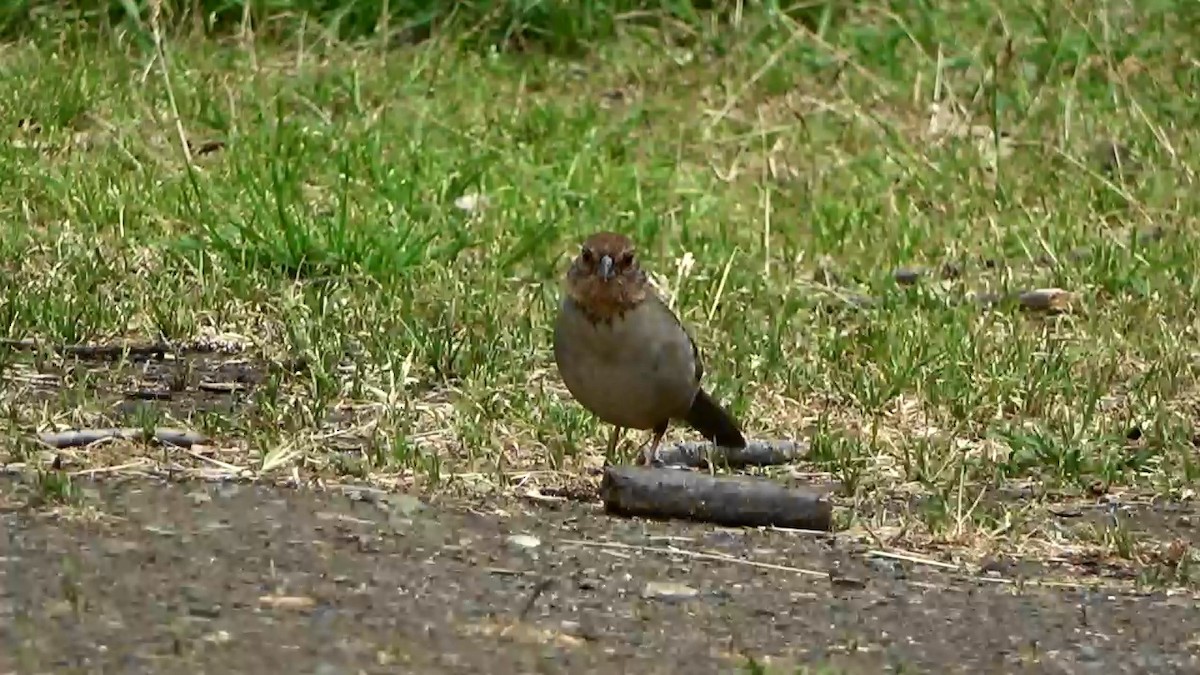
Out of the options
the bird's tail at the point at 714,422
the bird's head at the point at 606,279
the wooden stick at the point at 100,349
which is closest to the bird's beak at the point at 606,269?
the bird's head at the point at 606,279

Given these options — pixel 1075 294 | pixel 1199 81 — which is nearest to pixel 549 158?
pixel 1075 294

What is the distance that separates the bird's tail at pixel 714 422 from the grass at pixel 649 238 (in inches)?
7.6

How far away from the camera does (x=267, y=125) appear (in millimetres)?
8562

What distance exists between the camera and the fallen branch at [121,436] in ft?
16.5

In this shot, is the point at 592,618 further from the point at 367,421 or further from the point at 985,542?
the point at 367,421

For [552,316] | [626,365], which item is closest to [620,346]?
[626,365]

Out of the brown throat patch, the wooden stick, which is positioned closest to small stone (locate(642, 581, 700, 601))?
the brown throat patch

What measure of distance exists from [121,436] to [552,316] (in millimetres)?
1890

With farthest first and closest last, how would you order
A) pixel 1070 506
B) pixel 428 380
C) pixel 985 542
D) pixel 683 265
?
pixel 683 265, pixel 428 380, pixel 1070 506, pixel 985 542

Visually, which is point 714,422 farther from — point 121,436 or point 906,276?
point 906,276

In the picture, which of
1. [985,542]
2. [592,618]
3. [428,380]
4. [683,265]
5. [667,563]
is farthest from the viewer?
[683,265]

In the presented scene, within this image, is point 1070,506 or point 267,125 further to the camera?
→ point 267,125

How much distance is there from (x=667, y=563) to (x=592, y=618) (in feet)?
1.63

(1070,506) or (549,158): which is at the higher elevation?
(1070,506)
